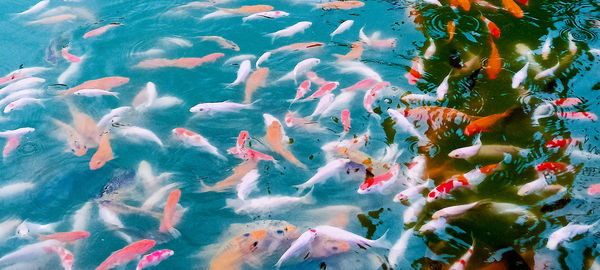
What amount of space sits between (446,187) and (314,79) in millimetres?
1268

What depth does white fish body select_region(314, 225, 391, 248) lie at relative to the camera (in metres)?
2.28

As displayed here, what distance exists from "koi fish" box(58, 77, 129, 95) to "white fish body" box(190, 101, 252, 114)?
0.69 meters

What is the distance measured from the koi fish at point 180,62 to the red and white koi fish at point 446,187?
1939mm

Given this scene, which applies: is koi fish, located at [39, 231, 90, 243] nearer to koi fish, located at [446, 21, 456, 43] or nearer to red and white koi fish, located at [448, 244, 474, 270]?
red and white koi fish, located at [448, 244, 474, 270]

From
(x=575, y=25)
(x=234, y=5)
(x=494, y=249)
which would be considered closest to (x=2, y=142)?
(x=234, y=5)

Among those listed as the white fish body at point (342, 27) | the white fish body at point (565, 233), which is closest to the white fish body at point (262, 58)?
the white fish body at point (342, 27)

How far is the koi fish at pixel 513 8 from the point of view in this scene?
3678 mm

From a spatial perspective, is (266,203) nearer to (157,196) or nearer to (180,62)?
(157,196)

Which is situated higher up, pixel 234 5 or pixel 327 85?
pixel 234 5

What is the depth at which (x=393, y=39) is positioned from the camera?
358 centimetres

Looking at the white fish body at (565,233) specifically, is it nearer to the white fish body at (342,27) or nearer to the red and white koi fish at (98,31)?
the white fish body at (342,27)

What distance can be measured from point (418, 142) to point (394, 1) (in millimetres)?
1759

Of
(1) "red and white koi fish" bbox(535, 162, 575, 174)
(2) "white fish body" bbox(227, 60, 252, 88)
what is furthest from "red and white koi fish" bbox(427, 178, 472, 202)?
(2) "white fish body" bbox(227, 60, 252, 88)

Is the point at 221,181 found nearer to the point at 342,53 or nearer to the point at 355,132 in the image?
the point at 355,132
